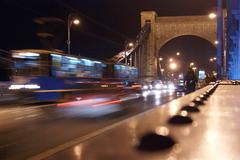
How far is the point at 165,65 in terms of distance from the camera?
134250 millimetres

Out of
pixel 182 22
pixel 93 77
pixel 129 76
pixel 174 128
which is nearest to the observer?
pixel 174 128

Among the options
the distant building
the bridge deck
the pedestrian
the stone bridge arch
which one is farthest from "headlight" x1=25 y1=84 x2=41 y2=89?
the stone bridge arch

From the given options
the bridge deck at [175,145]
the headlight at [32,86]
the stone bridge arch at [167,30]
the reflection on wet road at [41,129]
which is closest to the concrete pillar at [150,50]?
the stone bridge arch at [167,30]

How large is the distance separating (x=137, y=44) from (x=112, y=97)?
76.3 metres

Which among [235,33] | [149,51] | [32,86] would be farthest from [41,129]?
[149,51]

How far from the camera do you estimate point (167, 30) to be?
10188cm

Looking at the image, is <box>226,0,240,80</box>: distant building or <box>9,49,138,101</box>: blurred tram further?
<box>226,0,240,80</box>: distant building

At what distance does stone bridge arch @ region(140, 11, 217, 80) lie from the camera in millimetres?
99188

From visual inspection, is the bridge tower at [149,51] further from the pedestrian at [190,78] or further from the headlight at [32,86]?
the headlight at [32,86]

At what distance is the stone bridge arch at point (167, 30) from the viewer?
9919 centimetres

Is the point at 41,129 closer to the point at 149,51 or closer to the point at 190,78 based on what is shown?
the point at 190,78

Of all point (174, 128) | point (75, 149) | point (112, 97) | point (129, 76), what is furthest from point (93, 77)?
point (75, 149)

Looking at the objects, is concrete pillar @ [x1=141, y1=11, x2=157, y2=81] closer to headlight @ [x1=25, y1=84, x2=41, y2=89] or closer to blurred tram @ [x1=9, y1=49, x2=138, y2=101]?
blurred tram @ [x1=9, y1=49, x2=138, y2=101]

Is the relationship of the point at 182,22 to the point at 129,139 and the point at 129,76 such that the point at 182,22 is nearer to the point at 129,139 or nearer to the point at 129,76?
the point at 129,76
